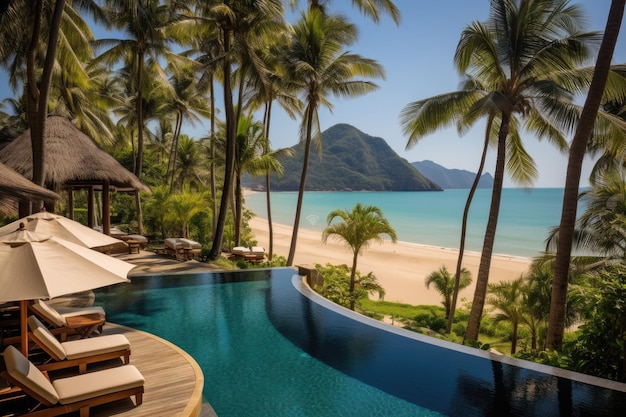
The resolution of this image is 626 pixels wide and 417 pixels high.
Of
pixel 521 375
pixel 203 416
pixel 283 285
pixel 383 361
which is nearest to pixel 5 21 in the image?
pixel 283 285

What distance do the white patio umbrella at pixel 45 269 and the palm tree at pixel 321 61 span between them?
9.74m

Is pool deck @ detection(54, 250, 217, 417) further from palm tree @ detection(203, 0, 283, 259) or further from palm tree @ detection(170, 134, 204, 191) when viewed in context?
palm tree @ detection(170, 134, 204, 191)

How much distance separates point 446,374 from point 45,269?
534 centimetres

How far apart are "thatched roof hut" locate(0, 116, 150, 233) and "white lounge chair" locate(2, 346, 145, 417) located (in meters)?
10.0

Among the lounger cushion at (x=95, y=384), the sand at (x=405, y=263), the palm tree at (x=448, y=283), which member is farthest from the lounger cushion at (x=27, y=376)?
the sand at (x=405, y=263)

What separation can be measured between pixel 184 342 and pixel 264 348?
56.4 inches

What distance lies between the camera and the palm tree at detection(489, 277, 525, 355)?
1158 cm

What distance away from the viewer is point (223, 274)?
11.7 metres

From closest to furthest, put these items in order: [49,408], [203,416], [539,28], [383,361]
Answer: [49,408] → [203,416] → [383,361] → [539,28]

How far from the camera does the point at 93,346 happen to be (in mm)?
4754

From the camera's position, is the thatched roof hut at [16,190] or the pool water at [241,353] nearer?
the pool water at [241,353]

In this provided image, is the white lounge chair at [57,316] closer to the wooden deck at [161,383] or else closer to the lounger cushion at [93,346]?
the wooden deck at [161,383]

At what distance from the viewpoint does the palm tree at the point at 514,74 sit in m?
8.58

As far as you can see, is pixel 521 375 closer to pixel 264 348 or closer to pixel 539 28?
pixel 264 348
